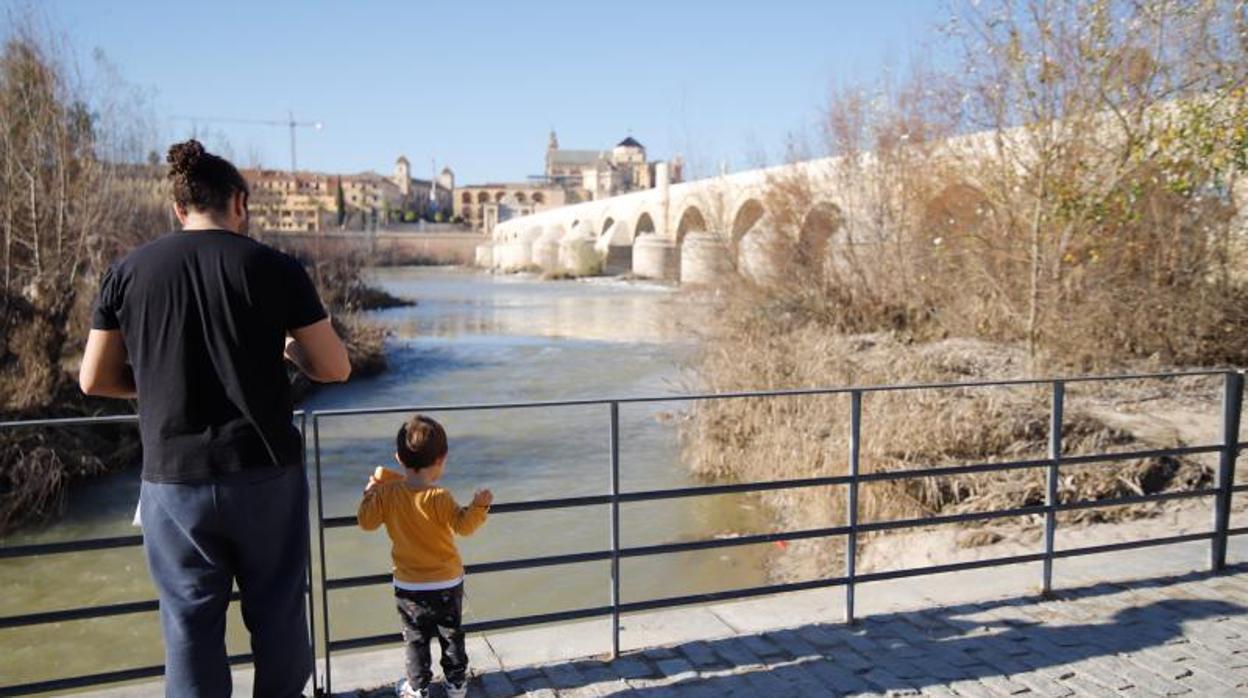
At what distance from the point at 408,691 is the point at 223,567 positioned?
1.05 metres

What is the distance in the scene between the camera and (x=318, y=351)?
9.50 ft

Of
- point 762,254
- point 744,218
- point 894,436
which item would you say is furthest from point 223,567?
point 744,218

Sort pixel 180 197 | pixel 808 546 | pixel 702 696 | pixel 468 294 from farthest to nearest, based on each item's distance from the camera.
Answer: pixel 468 294, pixel 808 546, pixel 702 696, pixel 180 197

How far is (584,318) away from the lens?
115 ft

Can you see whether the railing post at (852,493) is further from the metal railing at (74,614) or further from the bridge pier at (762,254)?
the bridge pier at (762,254)

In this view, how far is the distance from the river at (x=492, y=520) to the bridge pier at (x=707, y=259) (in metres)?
0.79

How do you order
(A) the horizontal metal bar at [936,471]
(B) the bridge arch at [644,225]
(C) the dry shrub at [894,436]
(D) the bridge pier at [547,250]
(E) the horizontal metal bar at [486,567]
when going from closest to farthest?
(E) the horizontal metal bar at [486,567]
(A) the horizontal metal bar at [936,471]
(C) the dry shrub at [894,436]
(B) the bridge arch at [644,225]
(D) the bridge pier at [547,250]

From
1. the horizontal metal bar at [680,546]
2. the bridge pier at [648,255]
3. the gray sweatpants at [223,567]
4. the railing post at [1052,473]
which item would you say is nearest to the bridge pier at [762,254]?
the horizontal metal bar at [680,546]

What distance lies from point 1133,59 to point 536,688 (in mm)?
9898

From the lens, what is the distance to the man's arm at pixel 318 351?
9.37 feet

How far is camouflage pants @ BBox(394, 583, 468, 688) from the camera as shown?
3488 mm

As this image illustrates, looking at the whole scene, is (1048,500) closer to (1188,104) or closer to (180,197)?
(180,197)

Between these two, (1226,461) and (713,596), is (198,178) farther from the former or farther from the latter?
(1226,461)

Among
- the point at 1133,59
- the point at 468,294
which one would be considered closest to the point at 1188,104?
the point at 1133,59
